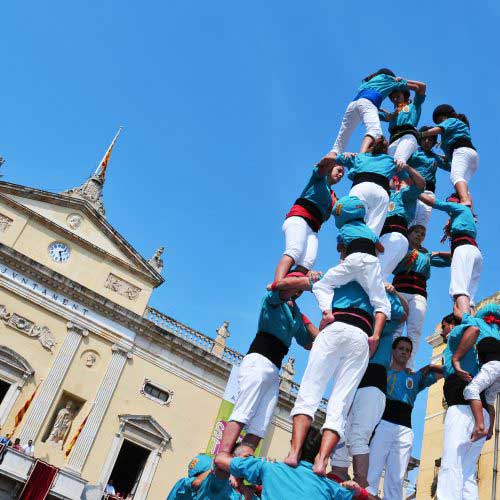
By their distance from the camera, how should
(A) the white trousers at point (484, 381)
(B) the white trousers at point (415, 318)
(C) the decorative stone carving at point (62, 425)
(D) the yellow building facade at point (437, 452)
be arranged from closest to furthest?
(A) the white trousers at point (484, 381) < (B) the white trousers at point (415, 318) < (D) the yellow building facade at point (437, 452) < (C) the decorative stone carving at point (62, 425)

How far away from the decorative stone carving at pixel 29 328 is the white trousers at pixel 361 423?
711 inches

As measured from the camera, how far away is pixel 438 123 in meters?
Result: 8.73

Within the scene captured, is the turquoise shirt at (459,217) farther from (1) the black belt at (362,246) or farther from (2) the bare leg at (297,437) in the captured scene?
(2) the bare leg at (297,437)

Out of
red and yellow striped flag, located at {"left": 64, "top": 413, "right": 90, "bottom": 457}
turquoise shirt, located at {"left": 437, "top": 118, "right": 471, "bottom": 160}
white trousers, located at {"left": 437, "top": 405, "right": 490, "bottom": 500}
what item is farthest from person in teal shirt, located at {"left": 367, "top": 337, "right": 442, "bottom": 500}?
red and yellow striped flag, located at {"left": 64, "top": 413, "right": 90, "bottom": 457}

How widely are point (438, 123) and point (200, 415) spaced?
58.4 feet

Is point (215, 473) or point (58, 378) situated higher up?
point (58, 378)

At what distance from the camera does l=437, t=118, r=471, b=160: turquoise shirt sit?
27.5 ft

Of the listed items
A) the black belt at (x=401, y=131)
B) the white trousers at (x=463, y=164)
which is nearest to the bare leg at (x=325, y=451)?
the white trousers at (x=463, y=164)

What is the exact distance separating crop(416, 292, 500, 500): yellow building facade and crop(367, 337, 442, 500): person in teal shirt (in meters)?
A: 11.6

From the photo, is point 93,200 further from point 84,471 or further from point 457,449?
point 457,449

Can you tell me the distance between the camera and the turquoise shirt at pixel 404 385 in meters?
6.49

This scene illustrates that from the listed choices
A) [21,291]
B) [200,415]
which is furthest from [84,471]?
[21,291]

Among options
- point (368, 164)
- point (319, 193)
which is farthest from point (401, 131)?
point (319, 193)

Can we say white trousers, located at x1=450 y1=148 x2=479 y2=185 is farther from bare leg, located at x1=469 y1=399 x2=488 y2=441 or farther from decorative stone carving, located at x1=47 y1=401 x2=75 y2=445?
decorative stone carving, located at x1=47 y1=401 x2=75 y2=445
